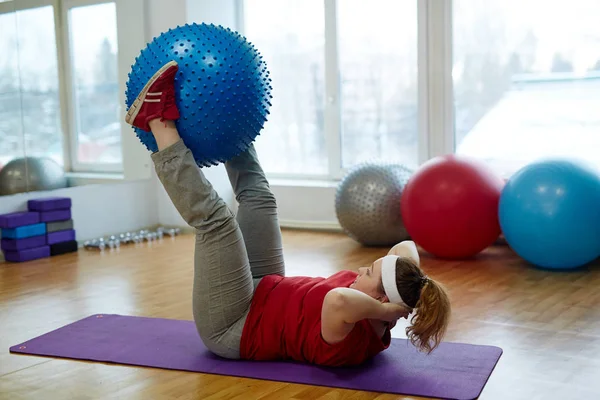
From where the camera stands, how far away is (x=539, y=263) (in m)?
4.34

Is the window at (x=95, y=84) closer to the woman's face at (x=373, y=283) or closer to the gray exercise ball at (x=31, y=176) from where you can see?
the gray exercise ball at (x=31, y=176)

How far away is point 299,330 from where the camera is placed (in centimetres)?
278

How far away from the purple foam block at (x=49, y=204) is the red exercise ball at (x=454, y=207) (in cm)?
232

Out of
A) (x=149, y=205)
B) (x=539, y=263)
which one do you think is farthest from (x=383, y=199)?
(x=149, y=205)

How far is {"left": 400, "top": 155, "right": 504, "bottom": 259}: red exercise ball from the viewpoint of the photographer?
450cm

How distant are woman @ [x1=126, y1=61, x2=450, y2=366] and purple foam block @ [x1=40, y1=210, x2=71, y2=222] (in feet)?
8.79

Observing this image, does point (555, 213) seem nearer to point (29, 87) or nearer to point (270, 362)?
point (270, 362)

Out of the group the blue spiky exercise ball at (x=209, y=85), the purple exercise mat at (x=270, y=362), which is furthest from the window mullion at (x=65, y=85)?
the blue spiky exercise ball at (x=209, y=85)

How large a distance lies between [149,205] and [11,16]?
1.80 meters

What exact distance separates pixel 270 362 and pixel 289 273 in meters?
1.67

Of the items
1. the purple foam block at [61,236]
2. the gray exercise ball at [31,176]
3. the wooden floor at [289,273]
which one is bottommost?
the wooden floor at [289,273]

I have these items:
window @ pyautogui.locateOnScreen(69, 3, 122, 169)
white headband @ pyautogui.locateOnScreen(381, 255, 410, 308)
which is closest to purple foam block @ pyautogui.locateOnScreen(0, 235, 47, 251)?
window @ pyautogui.locateOnScreen(69, 3, 122, 169)

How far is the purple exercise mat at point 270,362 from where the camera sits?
262cm

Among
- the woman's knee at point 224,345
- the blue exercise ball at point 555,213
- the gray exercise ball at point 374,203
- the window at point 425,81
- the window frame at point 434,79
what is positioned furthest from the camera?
the window frame at point 434,79
